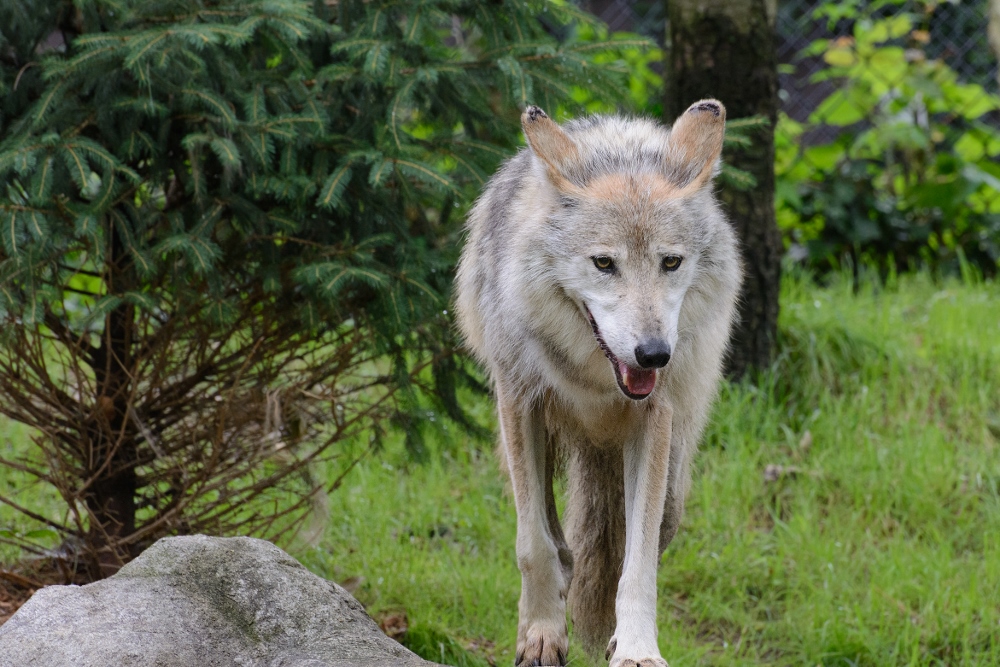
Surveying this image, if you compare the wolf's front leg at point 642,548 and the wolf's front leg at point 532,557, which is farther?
the wolf's front leg at point 532,557

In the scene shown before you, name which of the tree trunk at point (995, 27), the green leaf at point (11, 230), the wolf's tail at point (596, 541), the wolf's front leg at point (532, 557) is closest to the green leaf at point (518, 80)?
the wolf's front leg at point (532, 557)

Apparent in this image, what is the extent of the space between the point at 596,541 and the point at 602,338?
108 centimetres

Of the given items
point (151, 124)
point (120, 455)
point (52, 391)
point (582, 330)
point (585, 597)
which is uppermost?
point (151, 124)

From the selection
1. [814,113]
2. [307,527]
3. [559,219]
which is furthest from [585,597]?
[814,113]

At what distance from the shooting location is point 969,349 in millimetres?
6352

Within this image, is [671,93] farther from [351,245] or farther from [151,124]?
[151,124]

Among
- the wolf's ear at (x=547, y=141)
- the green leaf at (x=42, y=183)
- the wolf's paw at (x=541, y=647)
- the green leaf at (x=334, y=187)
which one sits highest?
the wolf's ear at (x=547, y=141)

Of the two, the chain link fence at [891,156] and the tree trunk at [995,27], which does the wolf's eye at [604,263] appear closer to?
the tree trunk at [995,27]

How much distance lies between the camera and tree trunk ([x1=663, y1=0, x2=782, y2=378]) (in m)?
5.86

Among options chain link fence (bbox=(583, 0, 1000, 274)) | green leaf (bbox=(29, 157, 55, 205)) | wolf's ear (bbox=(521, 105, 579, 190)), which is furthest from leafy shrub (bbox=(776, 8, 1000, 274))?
green leaf (bbox=(29, 157, 55, 205))

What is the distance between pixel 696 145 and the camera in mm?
3338

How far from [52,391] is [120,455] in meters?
0.39

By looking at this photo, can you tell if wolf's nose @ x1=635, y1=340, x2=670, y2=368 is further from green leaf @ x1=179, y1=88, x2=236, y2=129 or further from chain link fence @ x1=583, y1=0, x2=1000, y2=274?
chain link fence @ x1=583, y1=0, x2=1000, y2=274

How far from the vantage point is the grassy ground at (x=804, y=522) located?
4.79 m
